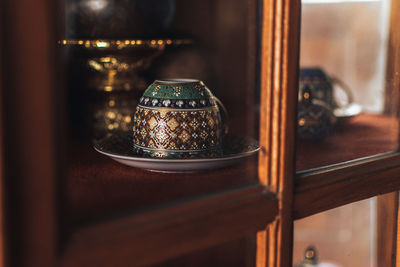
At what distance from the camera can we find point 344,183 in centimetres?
49

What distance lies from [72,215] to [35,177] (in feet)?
0.17

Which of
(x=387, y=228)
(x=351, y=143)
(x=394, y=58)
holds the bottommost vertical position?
(x=387, y=228)

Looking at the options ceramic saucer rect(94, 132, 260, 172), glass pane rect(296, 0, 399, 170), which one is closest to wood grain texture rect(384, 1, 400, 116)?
glass pane rect(296, 0, 399, 170)

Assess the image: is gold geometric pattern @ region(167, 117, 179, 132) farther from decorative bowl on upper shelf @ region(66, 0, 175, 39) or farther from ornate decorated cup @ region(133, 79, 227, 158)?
decorative bowl on upper shelf @ region(66, 0, 175, 39)

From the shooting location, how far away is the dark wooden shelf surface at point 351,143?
0.53 metres

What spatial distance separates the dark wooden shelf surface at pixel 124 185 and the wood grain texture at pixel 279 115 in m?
0.03

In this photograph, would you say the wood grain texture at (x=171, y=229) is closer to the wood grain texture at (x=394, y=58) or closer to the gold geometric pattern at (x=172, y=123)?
the gold geometric pattern at (x=172, y=123)

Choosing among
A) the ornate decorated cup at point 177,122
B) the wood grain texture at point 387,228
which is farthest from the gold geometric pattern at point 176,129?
the wood grain texture at point 387,228

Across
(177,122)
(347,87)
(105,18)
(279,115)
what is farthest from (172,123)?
(347,87)

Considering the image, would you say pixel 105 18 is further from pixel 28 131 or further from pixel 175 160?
pixel 28 131

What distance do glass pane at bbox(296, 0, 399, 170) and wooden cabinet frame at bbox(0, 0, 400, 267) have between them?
0.04 metres

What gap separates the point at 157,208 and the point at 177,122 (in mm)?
138

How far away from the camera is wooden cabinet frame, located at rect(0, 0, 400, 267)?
28 centimetres

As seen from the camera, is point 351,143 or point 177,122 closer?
point 177,122
